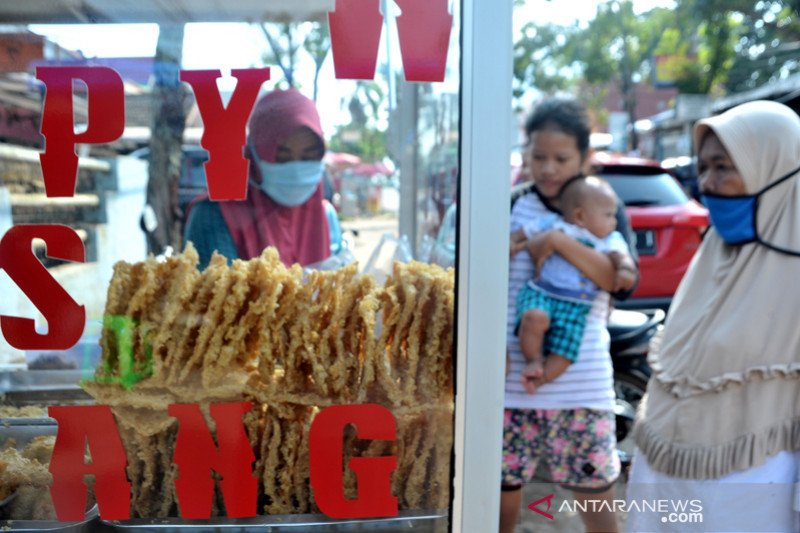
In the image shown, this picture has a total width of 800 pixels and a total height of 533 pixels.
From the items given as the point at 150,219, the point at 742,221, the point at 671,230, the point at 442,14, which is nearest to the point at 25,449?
the point at 150,219

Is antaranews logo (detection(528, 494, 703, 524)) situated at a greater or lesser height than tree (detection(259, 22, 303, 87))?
lesser

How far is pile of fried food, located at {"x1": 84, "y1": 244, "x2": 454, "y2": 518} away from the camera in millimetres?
1272

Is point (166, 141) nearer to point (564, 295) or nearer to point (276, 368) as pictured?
point (276, 368)

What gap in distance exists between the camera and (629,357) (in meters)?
3.18

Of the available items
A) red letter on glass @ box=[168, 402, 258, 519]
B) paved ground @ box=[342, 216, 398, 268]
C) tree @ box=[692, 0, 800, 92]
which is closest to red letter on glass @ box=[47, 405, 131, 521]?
red letter on glass @ box=[168, 402, 258, 519]

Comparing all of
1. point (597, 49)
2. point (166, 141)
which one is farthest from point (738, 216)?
point (597, 49)

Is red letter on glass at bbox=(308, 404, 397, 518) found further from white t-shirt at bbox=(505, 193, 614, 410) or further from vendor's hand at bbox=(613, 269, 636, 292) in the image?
vendor's hand at bbox=(613, 269, 636, 292)

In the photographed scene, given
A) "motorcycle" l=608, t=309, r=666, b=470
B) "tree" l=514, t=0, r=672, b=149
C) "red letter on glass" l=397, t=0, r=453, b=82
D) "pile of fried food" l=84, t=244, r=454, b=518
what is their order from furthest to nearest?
"motorcycle" l=608, t=309, r=666, b=470 → "tree" l=514, t=0, r=672, b=149 → "pile of fried food" l=84, t=244, r=454, b=518 → "red letter on glass" l=397, t=0, r=453, b=82

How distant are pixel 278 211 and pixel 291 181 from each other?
0.09 m

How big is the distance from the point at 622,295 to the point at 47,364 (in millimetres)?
1654

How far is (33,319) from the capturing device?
1.22 m

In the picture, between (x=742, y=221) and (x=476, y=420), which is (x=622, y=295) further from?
(x=476, y=420)

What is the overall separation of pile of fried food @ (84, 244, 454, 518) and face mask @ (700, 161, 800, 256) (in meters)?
0.80

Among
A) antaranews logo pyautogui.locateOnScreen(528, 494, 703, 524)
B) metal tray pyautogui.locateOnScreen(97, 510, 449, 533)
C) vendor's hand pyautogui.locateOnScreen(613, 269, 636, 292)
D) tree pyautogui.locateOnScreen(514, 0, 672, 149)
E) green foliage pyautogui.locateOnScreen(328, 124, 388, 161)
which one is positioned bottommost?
antaranews logo pyautogui.locateOnScreen(528, 494, 703, 524)
